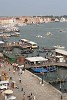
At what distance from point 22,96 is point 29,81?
17.6 feet

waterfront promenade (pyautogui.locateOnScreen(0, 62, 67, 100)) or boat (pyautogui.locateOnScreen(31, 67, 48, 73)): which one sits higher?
waterfront promenade (pyautogui.locateOnScreen(0, 62, 67, 100))

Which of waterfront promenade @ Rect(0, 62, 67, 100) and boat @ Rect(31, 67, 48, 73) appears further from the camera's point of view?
boat @ Rect(31, 67, 48, 73)

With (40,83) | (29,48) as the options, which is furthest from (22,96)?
(29,48)

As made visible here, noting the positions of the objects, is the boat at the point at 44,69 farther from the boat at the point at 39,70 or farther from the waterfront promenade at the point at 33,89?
the waterfront promenade at the point at 33,89

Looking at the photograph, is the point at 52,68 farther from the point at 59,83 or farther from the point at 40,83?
the point at 40,83

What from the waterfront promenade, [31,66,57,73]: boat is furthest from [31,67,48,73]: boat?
the waterfront promenade

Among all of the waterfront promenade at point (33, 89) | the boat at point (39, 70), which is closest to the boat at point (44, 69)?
the boat at point (39, 70)

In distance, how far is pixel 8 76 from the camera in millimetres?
34281

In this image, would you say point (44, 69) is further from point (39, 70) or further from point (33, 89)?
point (33, 89)

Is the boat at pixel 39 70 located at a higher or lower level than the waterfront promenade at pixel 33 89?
lower

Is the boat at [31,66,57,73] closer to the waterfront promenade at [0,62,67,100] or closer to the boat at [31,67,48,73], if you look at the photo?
the boat at [31,67,48,73]

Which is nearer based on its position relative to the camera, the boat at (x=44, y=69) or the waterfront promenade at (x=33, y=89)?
the waterfront promenade at (x=33, y=89)

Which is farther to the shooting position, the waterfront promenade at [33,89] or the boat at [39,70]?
the boat at [39,70]

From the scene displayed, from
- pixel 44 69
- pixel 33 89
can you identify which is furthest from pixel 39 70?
pixel 33 89
